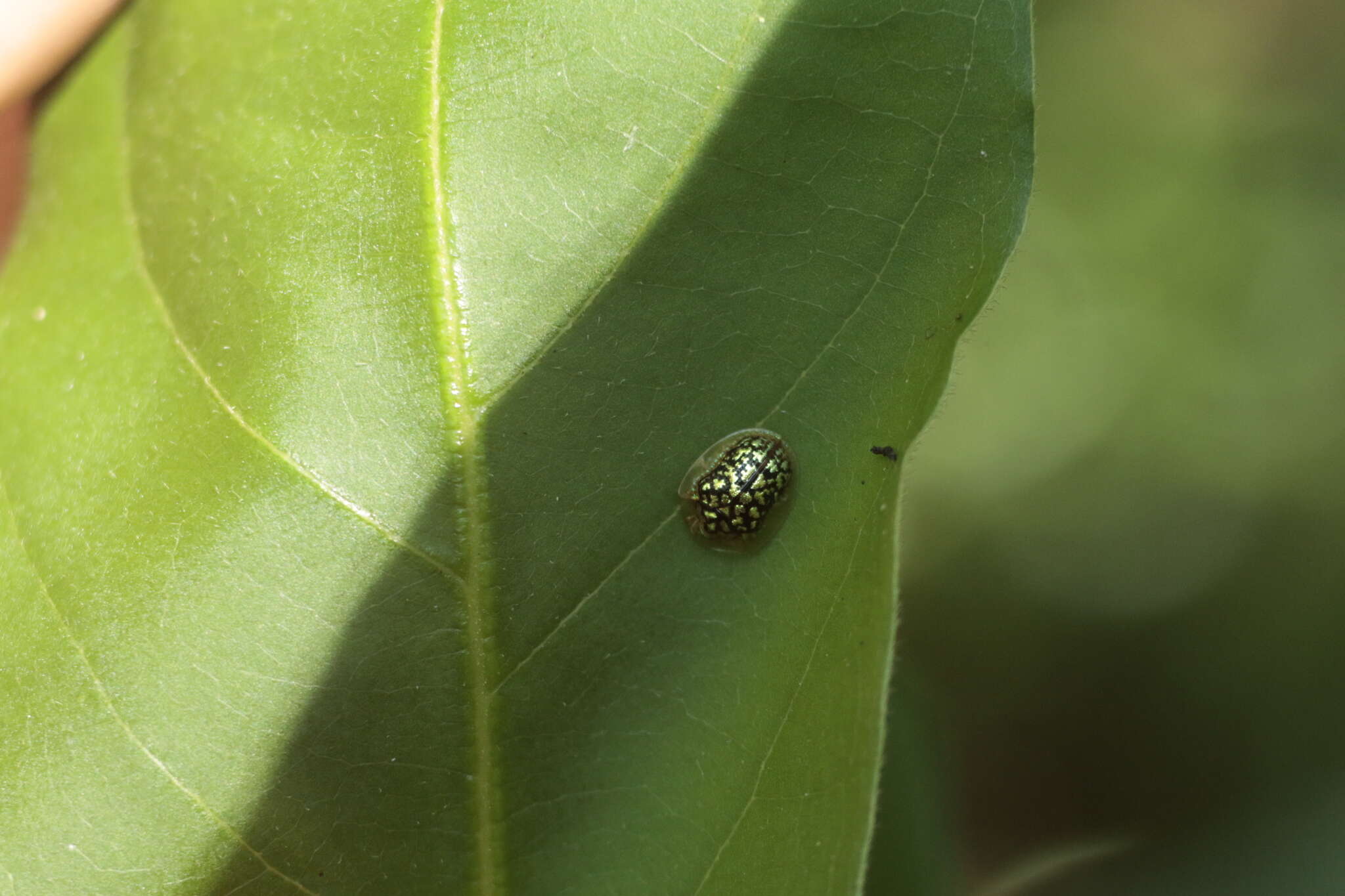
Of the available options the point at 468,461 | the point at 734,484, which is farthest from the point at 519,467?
the point at 734,484

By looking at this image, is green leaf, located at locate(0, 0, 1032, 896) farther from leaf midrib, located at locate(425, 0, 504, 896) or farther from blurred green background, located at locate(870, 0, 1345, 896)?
blurred green background, located at locate(870, 0, 1345, 896)

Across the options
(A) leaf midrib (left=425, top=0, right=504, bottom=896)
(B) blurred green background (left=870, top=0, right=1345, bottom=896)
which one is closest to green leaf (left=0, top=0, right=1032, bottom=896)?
(A) leaf midrib (left=425, top=0, right=504, bottom=896)

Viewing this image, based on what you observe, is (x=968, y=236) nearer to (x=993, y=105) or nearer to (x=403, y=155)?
(x=993, y=105)

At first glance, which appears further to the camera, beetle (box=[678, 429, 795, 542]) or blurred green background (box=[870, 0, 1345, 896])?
blurred green background (box=[870, 0, 1345, 896])

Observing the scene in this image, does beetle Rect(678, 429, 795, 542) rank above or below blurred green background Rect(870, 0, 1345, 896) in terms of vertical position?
above

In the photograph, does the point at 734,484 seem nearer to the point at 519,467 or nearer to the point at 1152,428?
the point at 519,467
